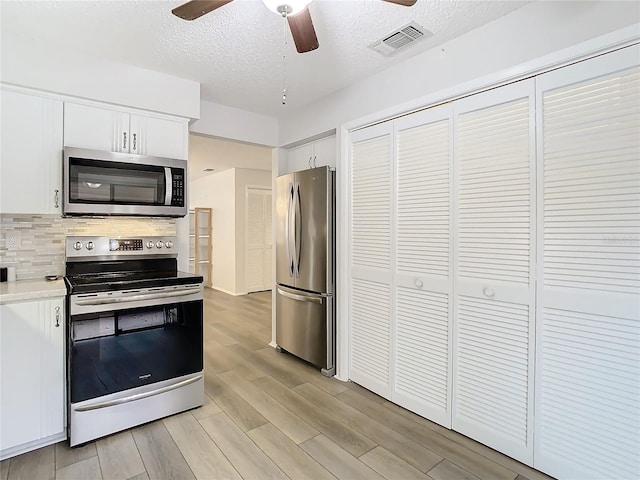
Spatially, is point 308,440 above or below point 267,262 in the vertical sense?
below

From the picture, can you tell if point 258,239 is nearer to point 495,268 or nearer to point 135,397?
point 135,397

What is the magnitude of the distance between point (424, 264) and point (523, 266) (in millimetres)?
644

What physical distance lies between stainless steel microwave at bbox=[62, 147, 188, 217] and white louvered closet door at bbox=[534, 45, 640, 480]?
2.51 metres

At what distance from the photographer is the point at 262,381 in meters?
3.09

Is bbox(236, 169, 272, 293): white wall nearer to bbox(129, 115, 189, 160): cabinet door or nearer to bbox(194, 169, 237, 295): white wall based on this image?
bbox(194, 169, 237, 295): white wall

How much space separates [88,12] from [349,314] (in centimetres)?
273

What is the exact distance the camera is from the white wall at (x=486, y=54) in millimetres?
1712

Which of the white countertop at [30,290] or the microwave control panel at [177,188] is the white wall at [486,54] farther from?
the white countertop at [30,290]

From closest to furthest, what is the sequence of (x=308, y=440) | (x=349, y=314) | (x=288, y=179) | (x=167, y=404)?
(x=308, y=440) → (x=167, y=404) → (x=349, y=314) → (x=288, y=179)

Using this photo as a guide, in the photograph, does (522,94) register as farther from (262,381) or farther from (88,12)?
(262,381)

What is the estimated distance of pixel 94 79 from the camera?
8.22 ft

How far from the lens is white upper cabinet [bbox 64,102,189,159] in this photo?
250 cm

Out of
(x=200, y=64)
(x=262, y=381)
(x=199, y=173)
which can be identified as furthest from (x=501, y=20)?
(x=199, y=173)

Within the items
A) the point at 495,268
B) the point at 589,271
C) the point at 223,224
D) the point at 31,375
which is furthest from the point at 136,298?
the point at 223,224
